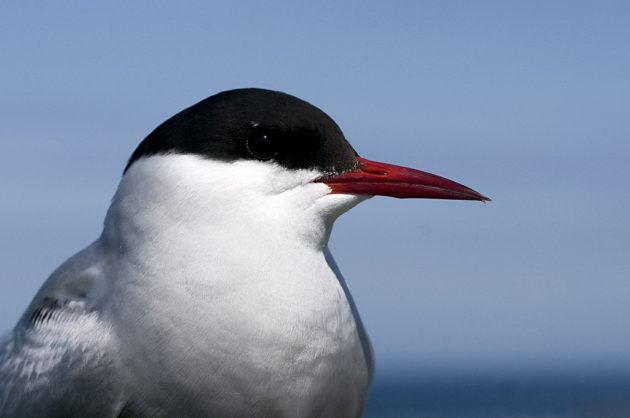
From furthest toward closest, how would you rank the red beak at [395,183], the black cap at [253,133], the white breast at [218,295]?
the red beak at [395,183] < the black cap at [253,133] < the white breast at [218,295]

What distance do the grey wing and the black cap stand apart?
736mm

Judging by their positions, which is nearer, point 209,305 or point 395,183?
point 209,305

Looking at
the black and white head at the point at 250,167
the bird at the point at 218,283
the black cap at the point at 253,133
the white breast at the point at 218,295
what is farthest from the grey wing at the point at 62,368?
the black cap at the point at 253,133

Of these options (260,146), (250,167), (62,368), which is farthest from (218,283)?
(62,368)

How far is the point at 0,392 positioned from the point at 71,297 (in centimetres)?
62

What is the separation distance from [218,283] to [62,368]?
0.84 m

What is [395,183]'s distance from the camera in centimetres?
412

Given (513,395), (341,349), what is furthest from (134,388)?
(513,395)

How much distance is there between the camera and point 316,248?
3.97 meters

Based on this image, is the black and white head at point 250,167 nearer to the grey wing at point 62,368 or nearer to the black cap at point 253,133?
the black cap at point 253,133

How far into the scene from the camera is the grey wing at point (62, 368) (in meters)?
3.86

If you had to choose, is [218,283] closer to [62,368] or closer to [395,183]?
[62,368]

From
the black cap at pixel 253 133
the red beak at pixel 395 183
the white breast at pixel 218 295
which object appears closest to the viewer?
the white breast at pixel 218 295

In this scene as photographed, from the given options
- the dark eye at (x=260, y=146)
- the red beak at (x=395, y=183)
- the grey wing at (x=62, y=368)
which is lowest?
the grey wing at (x=62, y=368)
